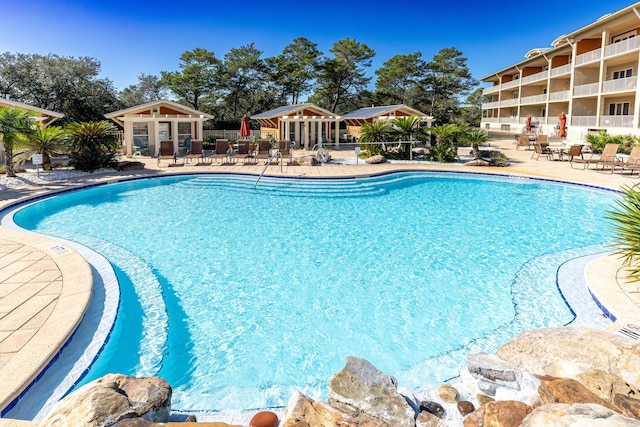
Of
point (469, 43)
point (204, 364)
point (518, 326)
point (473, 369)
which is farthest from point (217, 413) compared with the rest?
point (469, 43)

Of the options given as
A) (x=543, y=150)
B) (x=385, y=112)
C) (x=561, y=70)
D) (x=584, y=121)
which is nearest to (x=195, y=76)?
(x=385, y=112)

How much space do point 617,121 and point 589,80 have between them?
683cm

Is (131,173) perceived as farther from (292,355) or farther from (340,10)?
(340,10)

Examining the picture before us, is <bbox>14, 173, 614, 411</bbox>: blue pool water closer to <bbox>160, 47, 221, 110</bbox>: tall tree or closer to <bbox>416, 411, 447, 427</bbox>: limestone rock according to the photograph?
<bbox>416, 411, 447, 427</bbox>: limestone rock

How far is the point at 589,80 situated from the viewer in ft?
99.7

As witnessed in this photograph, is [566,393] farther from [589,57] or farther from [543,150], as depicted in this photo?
[589,57]

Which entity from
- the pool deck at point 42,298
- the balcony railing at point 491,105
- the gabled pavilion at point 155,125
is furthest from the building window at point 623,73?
the pool deck at point 42,298

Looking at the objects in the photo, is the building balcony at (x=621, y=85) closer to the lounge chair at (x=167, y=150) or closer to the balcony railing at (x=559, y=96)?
the balcony railing at (x=559, y=96)

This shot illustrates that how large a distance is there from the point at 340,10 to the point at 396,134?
28.5 m

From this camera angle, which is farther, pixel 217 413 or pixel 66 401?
pixel 217 413

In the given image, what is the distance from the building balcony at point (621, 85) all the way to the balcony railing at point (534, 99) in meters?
9.64

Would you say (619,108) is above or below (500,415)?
above

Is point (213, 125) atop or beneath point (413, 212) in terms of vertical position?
atop

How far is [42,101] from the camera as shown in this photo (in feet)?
100
